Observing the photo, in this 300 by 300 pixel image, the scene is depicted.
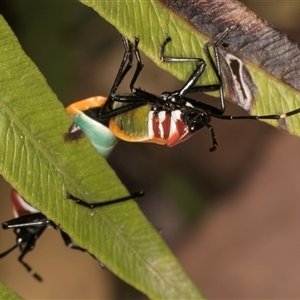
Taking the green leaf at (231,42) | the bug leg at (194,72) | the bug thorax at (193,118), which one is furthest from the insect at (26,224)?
the green leaf at (231,42)

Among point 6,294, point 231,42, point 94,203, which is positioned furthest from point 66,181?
point 231,42

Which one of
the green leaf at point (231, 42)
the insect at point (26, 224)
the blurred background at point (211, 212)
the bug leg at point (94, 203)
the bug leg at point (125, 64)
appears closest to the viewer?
the green leaf at point (231, 42)

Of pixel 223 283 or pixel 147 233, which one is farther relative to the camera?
pixel 223 283

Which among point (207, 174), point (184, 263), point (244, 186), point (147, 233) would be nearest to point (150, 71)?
point (207, 174)

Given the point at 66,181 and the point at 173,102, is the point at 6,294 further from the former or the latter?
the point at 173,102

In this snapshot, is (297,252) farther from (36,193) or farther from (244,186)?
(36,193)

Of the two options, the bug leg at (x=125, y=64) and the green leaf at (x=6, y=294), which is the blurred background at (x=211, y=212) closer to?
the bug leg at (x=125, y=64)
